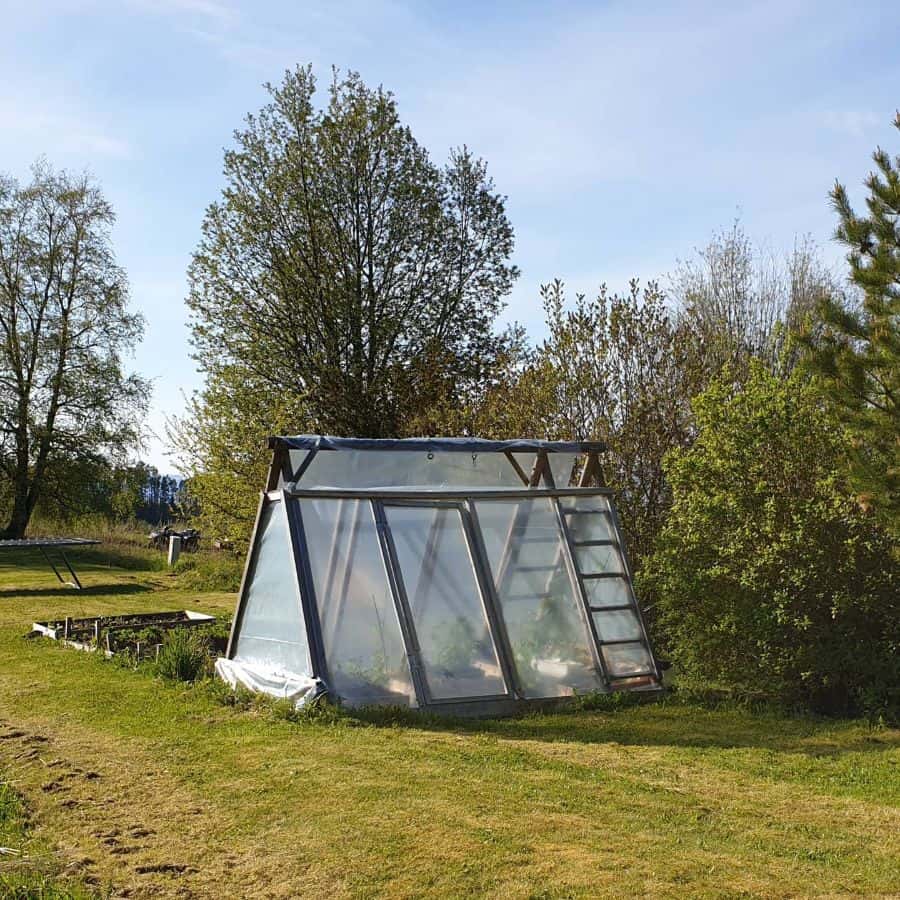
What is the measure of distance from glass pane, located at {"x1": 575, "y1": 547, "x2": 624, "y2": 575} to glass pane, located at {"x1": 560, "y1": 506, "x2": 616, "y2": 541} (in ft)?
0.36

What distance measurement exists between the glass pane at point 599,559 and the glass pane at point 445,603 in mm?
1293

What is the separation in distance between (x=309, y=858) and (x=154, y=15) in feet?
24.4

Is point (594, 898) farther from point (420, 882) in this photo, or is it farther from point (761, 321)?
point (761, 321)

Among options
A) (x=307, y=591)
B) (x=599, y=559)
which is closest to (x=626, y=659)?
(x=599, y=559)

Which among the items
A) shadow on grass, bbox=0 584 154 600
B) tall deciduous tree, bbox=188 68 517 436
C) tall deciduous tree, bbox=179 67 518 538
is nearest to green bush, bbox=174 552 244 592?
shadow on grass, bbox=0 584 154 600

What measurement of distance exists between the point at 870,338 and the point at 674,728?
11.8 ft

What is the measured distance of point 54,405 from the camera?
30.2m

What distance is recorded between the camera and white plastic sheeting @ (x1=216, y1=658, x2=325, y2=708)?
8484 mm

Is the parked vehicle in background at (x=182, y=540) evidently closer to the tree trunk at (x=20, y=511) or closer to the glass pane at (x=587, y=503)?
the tree trunk at (x=20, y=511)

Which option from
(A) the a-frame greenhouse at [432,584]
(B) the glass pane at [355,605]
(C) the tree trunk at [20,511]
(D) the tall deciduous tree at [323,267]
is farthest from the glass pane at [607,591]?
(C) the tree trunk at [20,511]

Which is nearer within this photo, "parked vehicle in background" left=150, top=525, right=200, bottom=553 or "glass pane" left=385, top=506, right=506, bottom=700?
"glass pane" left=385, top=506, right=506, bottom=700

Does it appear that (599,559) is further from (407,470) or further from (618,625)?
(407,470)

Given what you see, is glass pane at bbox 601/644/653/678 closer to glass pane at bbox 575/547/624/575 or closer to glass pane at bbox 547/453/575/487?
glass pane at bbox 575/547/624/575

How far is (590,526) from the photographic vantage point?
10289 millimetres
